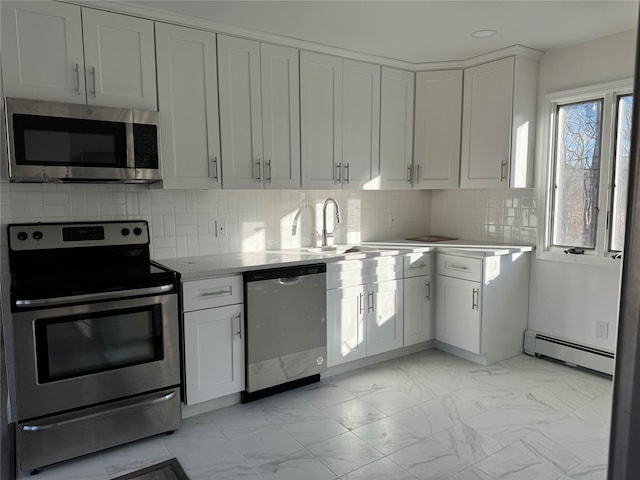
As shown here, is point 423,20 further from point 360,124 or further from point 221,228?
point 221,228

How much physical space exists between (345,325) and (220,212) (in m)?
1.24

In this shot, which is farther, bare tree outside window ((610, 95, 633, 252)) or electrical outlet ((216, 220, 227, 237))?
electrical outlet ((216, 220, 227, 237))

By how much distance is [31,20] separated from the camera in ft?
7.68

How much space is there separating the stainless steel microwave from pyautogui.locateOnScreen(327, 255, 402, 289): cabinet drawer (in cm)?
135

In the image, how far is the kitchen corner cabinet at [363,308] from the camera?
3.27m

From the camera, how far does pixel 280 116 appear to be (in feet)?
10.6

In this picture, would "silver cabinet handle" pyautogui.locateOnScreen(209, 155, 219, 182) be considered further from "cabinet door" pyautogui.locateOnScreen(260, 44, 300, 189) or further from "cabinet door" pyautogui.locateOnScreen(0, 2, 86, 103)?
"cabinet door" pyautogui.locateOnScreen(0, 2, 86, 103)

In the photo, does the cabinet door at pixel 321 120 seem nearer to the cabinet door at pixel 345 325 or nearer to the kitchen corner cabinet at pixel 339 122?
the kitchen corner cabinet at pixel 339 122

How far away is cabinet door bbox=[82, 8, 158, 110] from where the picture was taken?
2514 mm

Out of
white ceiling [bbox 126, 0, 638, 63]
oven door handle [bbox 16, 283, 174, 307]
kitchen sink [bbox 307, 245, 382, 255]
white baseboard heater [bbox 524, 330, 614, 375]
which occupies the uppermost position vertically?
white ceiling [bbox 126, 0, 638, 63]

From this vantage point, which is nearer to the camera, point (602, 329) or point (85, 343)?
point (85, 343)

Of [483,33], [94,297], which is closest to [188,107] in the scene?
[94,297]

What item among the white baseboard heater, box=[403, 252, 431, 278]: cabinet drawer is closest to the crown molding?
box=[403, 252, 431, 278]: cabinet drawer

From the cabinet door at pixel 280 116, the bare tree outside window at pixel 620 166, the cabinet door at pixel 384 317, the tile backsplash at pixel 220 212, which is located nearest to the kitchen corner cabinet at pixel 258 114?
the cabinet door at pixel 280 116
